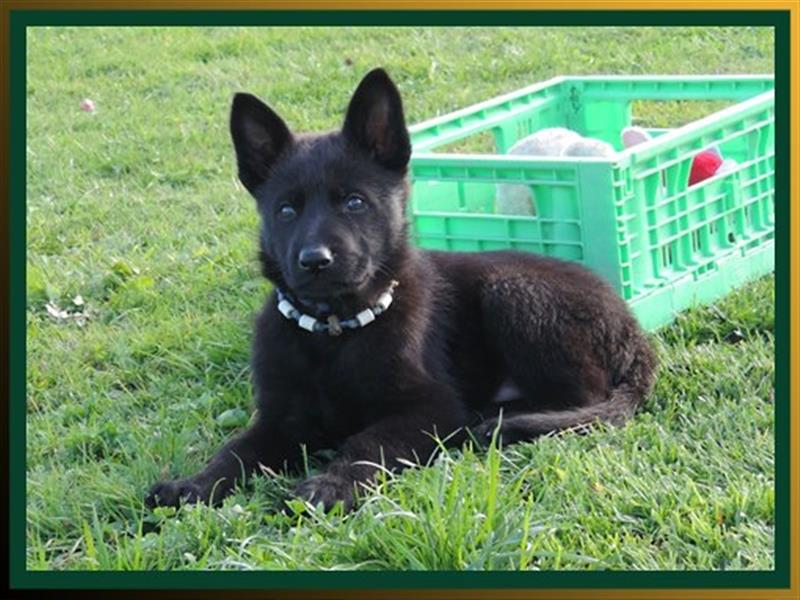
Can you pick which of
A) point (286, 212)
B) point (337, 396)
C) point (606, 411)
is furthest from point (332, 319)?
point (606, 411)

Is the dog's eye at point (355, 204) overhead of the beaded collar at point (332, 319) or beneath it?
overhead

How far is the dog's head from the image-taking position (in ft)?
11.6

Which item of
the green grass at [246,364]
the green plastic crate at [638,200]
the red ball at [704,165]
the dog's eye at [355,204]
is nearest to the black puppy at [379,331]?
the dog's eye at [355,204]

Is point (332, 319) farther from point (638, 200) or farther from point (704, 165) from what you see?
point (704, 165)

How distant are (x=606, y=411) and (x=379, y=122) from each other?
0.98 metres

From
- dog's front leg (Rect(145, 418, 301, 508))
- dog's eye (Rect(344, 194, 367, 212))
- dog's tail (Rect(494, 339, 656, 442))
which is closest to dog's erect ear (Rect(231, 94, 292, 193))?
dog's eye (Rect(344, 194, 367, 212))

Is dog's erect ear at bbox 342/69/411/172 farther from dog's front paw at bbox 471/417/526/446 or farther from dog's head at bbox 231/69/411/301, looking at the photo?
dog's front paw at bbox 471/417/526/446

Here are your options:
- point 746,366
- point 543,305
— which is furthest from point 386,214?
point 746,366

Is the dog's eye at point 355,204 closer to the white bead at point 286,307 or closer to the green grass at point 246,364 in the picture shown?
the white bead at point 286,307

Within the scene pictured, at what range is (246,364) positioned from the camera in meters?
4.25

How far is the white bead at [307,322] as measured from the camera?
12.4ft

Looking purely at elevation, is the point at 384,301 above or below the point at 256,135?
below

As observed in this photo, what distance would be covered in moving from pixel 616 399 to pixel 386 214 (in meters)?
0.81

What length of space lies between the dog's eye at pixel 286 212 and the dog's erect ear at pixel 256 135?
0.15m
